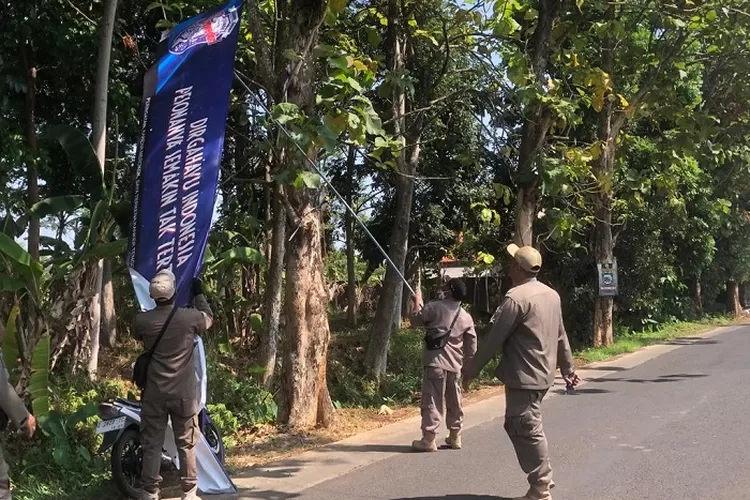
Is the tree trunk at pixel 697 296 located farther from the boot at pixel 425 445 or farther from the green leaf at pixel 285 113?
the green leaf at pixel 285 113

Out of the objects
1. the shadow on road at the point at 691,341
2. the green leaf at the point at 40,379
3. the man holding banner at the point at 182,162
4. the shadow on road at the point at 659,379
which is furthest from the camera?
the shadow on road at the point at 691,341

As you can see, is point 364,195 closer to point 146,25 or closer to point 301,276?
point 146,25

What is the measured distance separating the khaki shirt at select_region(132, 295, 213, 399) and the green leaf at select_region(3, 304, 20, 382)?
5.97ft

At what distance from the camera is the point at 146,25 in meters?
11.9

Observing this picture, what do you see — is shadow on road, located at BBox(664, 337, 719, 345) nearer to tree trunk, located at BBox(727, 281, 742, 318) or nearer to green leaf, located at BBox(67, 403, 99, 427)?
tree trunk, located at BBox(727, 281, 742, 318)

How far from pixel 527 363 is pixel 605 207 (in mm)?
12645

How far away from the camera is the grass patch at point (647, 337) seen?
16.2 metres

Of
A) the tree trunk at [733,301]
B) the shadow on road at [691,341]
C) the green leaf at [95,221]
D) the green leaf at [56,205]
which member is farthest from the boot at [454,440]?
the tree trunk at [733,301]

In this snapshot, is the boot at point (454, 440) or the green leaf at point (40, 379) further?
the boot at point (454, 440)

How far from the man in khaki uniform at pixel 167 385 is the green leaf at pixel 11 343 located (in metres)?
1.84

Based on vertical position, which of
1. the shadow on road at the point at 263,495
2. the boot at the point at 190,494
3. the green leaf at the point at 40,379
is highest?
the green leaf at the point at 40,379

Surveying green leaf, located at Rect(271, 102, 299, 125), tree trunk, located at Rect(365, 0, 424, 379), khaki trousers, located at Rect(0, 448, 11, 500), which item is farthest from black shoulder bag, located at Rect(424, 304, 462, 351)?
tree trunk, located at Rect(365, 0, 424, 379)

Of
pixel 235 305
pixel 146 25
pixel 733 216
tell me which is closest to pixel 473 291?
pixel 733 216

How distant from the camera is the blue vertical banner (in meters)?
5.97
